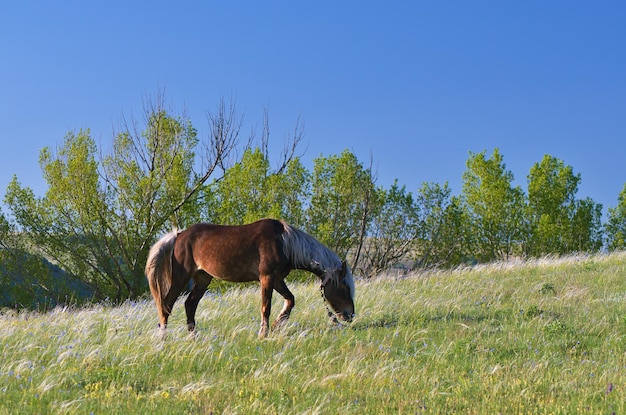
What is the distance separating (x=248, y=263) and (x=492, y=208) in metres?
35.6

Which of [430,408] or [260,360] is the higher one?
[260,360]

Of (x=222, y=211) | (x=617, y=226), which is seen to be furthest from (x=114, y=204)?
(x=617, y=226)

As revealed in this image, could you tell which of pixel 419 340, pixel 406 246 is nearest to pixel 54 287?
pixel 406 246

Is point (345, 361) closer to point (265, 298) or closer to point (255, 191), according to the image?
point (265, 298)

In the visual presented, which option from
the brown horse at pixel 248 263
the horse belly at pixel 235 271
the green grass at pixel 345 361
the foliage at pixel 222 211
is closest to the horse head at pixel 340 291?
the brown horse at pixel 248 263

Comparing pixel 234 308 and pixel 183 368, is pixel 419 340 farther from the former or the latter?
pixel 234 308

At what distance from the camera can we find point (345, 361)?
7.34m

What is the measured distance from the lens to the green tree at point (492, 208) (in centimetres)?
4244

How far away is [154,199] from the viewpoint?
102ft

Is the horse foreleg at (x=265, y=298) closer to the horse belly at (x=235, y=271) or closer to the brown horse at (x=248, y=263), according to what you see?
the brown horse at (x=248, y=263)

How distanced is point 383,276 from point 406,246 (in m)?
21.7

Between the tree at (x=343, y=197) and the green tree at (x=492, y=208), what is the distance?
10.7 meters

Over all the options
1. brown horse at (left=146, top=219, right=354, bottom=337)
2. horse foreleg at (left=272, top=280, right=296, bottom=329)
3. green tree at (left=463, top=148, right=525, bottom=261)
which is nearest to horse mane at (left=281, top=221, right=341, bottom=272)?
brown horse at (left=146, top=219, right=354, bottom=337)

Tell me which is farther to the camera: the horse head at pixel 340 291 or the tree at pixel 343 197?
the tree at pixel 343 197
